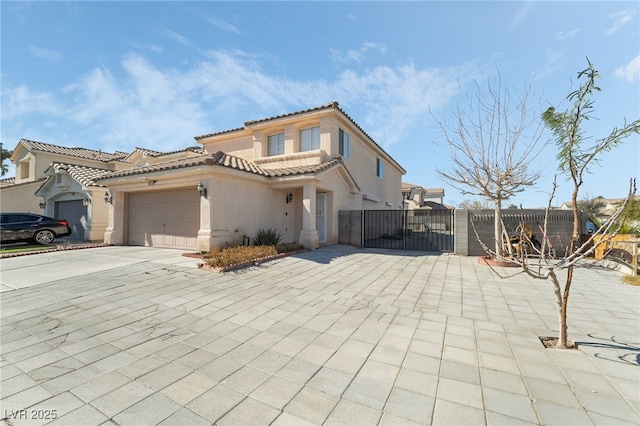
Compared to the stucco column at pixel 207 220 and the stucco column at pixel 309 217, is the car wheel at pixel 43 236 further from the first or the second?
the stucco column at pixel 309 217

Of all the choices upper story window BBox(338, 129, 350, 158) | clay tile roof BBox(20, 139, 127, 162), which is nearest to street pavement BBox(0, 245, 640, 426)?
upper story window BBox(338, 129, 350, 158)

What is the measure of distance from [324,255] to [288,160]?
20.9 feet

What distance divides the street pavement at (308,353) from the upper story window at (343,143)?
9.61 metres

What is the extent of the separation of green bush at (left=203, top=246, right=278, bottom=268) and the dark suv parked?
10.6 m

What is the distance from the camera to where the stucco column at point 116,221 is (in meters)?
12.8

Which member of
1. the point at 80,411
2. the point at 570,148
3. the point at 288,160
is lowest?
the point at 80,411

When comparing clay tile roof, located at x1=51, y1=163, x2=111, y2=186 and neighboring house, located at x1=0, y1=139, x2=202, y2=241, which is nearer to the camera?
clay tile roof, located at x1=51, y1=163, x2=111, y2=186

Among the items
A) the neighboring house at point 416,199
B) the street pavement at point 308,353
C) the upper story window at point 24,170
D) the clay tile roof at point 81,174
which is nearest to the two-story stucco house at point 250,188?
the clay tile roof at point 81,174

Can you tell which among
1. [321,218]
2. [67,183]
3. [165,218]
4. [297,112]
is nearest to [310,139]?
[297,112]

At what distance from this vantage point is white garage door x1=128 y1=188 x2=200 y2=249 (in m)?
11.3

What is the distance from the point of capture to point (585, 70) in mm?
3469

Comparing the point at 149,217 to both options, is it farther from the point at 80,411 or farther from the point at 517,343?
the point at 517,343

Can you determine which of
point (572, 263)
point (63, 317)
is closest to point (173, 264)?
point (63, 317)

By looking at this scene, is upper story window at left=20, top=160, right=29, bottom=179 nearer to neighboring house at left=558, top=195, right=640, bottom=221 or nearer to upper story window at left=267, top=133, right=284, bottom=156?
upper story window at left=267, top=133, right=284, bottom=156
